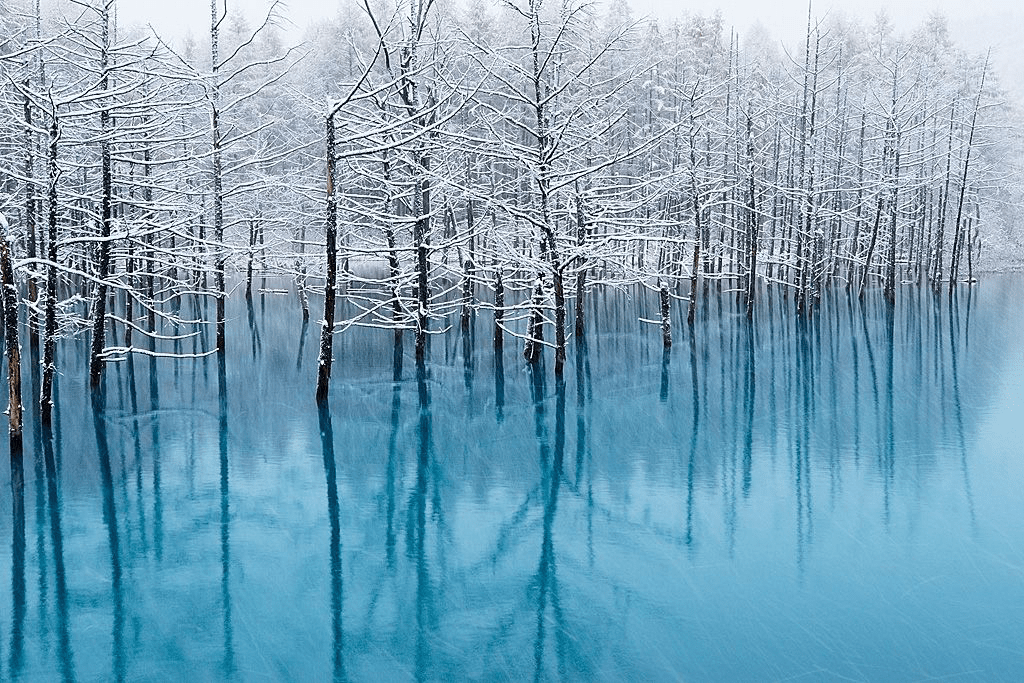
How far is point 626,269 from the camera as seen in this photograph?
2503 cm

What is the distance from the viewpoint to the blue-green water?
343 inches

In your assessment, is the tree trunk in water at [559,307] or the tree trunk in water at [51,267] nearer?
the tree trunk in water at [51,267]

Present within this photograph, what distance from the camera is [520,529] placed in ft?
40.1

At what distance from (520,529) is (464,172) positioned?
934 inches

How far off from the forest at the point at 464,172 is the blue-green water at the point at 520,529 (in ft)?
7.17

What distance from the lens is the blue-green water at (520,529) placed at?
871 cm

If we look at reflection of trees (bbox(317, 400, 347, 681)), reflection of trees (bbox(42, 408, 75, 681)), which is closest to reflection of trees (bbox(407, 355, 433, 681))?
reflection of trees (bbox(317, 400, 347, 681))

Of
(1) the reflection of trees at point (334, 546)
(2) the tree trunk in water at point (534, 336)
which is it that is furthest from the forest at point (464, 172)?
(1) the reflection of trees at point (334, 546)

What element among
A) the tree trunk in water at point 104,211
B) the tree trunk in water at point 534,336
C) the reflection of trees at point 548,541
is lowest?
the reflection of trees at point 548,541

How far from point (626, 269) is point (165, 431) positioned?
12.9 meters

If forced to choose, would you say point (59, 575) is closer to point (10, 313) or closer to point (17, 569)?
point (17, 569)

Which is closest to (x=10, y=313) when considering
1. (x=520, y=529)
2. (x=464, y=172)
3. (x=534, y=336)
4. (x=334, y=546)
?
(x=334, y=546)

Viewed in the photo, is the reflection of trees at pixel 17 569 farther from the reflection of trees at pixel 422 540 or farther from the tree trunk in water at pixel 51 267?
the reflection of trees at pixel 422 540

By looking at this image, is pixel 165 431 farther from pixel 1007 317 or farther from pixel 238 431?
pixel 1007 317
